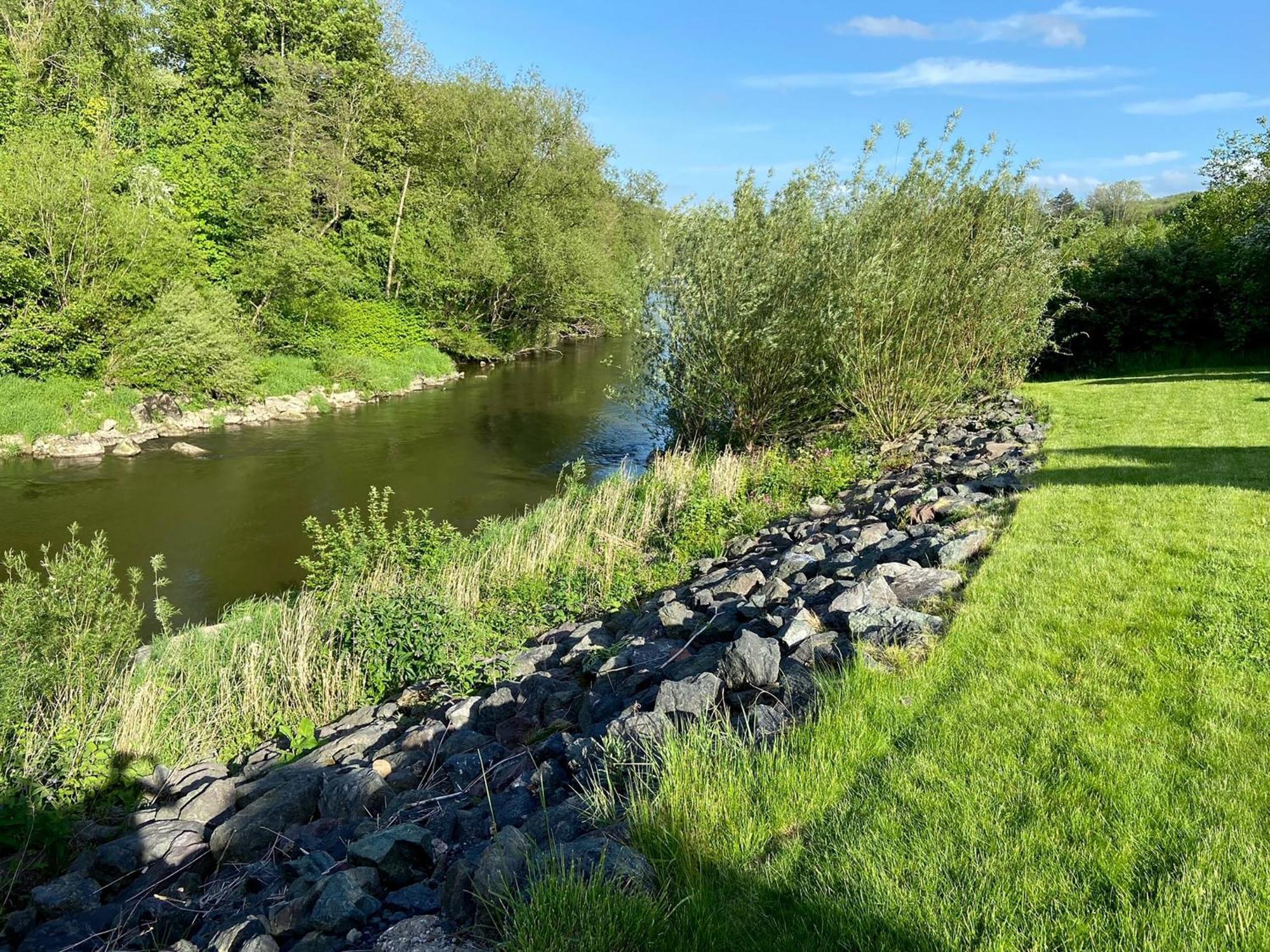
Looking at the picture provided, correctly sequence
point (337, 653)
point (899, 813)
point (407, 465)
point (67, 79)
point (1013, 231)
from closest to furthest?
point (899, 813) < point (337, 653) < point (1013, 231) < point (407, 465) < point (67, 79)

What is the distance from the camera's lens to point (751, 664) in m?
4.77

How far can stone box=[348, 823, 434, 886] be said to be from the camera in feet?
11.6

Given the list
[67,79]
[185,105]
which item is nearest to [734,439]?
[185,105]

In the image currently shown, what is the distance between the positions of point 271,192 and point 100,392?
10.5 m

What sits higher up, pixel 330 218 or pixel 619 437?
pixel 330 218

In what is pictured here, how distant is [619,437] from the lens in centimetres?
2308

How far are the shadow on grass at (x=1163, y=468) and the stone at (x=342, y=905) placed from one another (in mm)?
8178

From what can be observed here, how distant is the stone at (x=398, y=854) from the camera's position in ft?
11.6

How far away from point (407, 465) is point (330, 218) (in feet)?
52.8

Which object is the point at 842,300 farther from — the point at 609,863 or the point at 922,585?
the point at 609,863

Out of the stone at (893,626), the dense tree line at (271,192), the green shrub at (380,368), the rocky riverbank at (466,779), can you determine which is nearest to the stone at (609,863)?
the rocky riverbank at (466,779)

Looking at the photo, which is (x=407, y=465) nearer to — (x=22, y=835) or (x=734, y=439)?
(x=734, y=439)

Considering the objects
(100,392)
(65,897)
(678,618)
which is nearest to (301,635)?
(65,897)

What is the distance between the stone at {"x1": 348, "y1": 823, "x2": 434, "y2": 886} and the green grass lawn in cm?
→ 110
